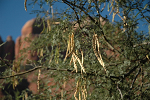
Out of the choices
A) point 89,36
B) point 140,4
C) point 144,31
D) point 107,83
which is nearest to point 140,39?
point 144,31

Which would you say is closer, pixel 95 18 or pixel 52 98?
pixel 95 18

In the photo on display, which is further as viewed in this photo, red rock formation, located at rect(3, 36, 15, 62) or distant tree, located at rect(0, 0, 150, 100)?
red rock formation, located at rect(3, 36, 15, 62)

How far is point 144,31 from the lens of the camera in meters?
2.60

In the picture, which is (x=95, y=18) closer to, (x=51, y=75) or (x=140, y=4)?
(x=140, y=4)

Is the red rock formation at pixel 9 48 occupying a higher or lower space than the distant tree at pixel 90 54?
higher

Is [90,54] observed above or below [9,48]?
below

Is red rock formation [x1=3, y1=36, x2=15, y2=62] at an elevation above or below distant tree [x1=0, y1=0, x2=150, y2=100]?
above

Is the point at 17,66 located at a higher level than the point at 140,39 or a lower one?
lower

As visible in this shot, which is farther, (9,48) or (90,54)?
(9,48)

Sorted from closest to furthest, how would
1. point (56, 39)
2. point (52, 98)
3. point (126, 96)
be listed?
point (56, 39)
point (126, 96)
point (52, 98)

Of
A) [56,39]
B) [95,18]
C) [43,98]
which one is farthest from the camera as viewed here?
[43,98]

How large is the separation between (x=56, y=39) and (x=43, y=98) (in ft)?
3.82

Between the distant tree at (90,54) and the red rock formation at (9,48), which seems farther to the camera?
the red rock formation at (9,48)

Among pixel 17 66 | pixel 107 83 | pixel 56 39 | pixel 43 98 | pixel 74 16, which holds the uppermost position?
pixel 74 16
